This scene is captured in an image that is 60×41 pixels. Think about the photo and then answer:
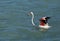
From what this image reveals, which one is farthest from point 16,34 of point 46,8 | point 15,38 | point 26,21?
point 46,8

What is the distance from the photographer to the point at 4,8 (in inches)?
931

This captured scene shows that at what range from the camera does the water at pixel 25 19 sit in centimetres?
1861

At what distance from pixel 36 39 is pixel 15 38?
112cm

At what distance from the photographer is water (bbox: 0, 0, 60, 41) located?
61.1 feet

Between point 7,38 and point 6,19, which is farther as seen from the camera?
point 6,19

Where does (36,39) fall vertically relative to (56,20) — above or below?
below

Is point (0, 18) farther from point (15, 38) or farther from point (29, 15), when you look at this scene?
point (15, 38)

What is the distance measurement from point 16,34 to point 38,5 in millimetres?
5294

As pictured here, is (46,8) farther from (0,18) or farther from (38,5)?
(0,18)

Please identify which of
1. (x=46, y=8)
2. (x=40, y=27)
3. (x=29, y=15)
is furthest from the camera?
(x=46, y=8)

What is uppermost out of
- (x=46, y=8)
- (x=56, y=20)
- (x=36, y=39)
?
(x=46, y=8)

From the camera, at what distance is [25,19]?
21.2 metres

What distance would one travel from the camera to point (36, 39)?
18188 millimetres

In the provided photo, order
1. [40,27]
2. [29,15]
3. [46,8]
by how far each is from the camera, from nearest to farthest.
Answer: [40,27] → [29,15] → [46,8]
